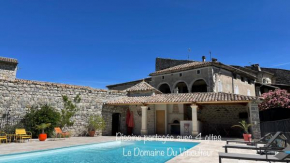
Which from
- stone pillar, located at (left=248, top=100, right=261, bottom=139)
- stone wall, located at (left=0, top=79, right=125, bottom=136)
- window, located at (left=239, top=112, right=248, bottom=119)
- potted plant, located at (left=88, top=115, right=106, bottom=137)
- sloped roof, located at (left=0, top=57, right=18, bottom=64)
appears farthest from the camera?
sloped roof, located at (left=0, top=57, right=18, bottom=64)

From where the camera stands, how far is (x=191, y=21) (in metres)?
14.1

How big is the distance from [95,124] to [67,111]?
232cm

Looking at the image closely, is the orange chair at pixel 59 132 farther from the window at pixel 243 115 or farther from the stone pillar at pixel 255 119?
the window at pixel 243 115

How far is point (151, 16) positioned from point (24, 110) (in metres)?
10.4

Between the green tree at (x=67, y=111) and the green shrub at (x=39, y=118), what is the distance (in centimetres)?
78

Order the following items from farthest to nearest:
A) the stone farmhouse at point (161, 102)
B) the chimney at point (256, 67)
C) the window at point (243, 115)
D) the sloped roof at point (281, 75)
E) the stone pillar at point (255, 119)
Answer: the sloped roof at point (281, 75) < the chimney at point (256, 67) < the window at point (243, 115) < the stone farmhouse at point (161, 102) < the stone pillar at point (255, 119)

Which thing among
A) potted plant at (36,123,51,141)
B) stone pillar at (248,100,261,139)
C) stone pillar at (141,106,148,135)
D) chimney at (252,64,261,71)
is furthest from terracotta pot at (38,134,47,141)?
chimney at (252,64,261,71)

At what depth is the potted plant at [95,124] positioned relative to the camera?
14.9 meters

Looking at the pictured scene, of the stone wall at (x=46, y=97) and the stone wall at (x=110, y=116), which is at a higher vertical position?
the stone wall at (x=46, y=97)

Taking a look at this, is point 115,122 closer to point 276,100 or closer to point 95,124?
point 95,124

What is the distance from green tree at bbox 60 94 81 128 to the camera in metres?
13.7

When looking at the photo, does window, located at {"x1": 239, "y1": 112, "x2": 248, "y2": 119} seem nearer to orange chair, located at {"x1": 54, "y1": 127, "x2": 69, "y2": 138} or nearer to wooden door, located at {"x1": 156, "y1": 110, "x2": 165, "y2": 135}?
wooden door, located at {"x1": 156, "y1": 110, "x2": 165, "y2": 135}

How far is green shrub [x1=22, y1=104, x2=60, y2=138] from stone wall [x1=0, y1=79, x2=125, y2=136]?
0.40m

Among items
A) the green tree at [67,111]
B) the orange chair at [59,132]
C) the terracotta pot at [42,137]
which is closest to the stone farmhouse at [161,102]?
the green tree at [67,111]
